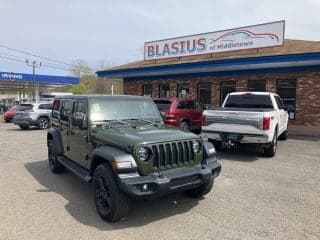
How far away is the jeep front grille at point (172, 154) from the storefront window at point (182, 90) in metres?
14.8

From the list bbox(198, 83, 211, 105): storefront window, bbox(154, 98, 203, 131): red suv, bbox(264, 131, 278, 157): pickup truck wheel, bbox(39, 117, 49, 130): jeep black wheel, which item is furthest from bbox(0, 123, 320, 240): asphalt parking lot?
bbox(198, 83, 211, 105): storefront window

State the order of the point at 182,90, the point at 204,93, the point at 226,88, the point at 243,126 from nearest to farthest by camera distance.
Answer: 1. the point at 243,126
2. the point at 226,88
3. the point at 204,93
4. the point at 182,90

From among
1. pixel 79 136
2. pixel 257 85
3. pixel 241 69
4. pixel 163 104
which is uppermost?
pixel 241 69

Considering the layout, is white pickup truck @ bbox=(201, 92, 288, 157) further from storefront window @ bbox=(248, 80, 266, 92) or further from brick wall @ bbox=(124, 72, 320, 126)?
storefront window @ bbox=(248, 80, 266, 92)

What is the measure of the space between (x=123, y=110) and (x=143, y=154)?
67.6 inches

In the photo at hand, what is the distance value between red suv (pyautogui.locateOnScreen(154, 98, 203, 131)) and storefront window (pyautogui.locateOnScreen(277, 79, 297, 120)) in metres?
4.51

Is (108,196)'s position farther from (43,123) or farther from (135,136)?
(43,123)

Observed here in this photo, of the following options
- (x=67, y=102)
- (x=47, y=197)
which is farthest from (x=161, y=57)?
(x=47, y=197)

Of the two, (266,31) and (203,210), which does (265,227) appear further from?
(266,31)

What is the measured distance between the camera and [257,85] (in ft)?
54.2

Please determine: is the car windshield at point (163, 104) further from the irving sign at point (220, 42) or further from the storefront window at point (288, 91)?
the storefront window at point (288, 91)

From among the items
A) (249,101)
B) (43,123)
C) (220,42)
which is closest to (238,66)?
(220,42)

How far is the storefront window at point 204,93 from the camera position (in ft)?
60.6

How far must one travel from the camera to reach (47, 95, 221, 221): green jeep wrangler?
14.2ft
